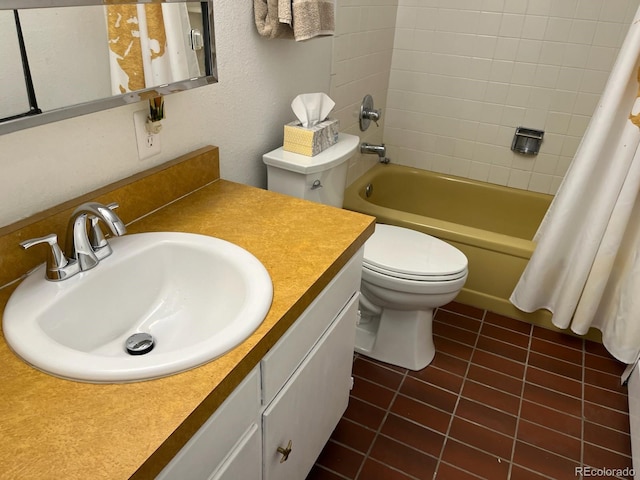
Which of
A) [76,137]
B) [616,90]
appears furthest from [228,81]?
[616,90]

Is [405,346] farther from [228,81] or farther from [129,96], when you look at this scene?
[129,96]

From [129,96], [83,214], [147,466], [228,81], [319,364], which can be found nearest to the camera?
[147,466]

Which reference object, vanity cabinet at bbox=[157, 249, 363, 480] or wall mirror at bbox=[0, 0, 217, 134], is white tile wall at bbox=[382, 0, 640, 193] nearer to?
wall mirror at bbox=[0, 0, 217, 134]

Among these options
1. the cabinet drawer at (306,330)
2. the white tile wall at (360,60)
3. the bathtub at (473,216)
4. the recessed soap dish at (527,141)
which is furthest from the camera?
the recessed soap dish at (527,141)

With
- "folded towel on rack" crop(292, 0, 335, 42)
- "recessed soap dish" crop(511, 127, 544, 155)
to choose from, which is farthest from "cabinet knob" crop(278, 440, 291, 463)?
"recessed soap dish" crop(511, 127, 544, 155)

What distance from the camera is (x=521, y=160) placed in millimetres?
2568

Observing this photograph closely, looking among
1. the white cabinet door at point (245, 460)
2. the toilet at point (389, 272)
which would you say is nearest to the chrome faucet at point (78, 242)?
the white cabinet door at point (245, 460)

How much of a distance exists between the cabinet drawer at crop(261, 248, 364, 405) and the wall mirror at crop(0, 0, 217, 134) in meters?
0.57

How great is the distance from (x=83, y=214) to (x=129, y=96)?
0.28 m

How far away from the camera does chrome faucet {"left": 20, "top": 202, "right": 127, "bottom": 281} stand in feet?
2.83

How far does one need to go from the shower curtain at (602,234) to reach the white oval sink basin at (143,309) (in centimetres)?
142

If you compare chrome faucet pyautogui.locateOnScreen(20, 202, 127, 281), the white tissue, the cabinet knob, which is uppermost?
the white tissue

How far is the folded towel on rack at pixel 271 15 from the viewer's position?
1353mm

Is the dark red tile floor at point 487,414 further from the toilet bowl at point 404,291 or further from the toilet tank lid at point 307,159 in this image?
the toilet tank lid at point 307,159
